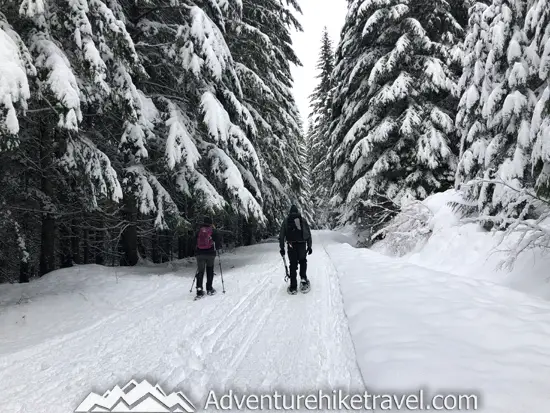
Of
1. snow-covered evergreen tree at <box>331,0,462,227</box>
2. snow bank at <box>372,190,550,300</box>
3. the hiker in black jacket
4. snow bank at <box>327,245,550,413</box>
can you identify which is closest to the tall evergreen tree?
the hiker in black jacket

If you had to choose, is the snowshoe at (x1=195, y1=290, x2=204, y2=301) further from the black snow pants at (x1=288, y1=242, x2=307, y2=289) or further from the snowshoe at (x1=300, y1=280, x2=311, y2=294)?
the snowshoe at (x1=300, y1=280, x2=311, y2=294)

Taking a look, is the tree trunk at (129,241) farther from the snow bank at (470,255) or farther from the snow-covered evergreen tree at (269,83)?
the snow bank at (470,255)

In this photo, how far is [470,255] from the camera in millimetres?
7602

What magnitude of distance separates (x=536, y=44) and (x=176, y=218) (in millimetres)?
Answer: 8841

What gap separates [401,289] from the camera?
20.3 ft

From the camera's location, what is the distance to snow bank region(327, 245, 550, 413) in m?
2.86

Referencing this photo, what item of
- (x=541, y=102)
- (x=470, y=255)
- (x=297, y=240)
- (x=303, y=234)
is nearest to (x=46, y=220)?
(x=297, y=240)

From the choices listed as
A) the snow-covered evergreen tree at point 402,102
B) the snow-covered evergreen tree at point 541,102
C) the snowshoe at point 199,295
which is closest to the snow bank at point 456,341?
the snow-covered evergreen tree at point 541,102

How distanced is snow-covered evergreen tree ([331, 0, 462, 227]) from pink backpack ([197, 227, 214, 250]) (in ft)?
21.5

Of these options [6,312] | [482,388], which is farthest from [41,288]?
[482,388]

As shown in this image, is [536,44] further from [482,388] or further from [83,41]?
[83,41]

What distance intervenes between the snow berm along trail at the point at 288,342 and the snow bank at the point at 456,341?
0.01 meters

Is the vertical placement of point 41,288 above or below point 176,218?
below

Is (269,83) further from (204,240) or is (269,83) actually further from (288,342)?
(288,342)
